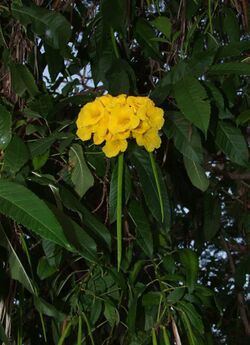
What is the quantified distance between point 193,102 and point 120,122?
0.31 feet

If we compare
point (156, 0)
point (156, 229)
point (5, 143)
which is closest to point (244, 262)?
point (156, 229)

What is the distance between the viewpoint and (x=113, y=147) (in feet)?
1.95

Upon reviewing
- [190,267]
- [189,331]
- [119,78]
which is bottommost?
[189,331]

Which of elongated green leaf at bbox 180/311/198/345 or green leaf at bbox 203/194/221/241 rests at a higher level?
green leaf at bbox 203/194/221/241

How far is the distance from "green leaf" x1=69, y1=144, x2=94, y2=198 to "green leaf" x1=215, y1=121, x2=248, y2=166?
0.62 ft

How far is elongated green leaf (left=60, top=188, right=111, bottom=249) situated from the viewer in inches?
23.7

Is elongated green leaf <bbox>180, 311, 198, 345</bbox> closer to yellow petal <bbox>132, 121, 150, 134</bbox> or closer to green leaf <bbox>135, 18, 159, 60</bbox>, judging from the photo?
yellow petal <bbox>132, 121, 150, 134</bbox>

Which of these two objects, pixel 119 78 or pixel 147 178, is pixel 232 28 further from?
pixel 147 178

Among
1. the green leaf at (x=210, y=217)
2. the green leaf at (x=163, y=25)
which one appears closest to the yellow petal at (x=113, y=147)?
the green leaf at (x=163, y=25)

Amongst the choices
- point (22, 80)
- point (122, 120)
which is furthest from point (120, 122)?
point (22, 80)

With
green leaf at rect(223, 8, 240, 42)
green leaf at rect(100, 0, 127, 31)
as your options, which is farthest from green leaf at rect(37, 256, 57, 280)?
green leaf at rect(223, 8, 240, 42)

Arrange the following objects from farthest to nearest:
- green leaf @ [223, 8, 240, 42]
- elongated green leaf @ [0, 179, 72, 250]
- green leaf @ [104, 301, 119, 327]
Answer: green leaf @ [223, 8, 240, 42] < green leaf @ [104, 301, 119, 327] < elongated green leaf @ [0, 179, 72, 250]

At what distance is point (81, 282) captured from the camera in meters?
0.82

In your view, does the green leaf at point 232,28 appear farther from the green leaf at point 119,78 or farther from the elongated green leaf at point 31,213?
the elongated green leaf at point 31,213
